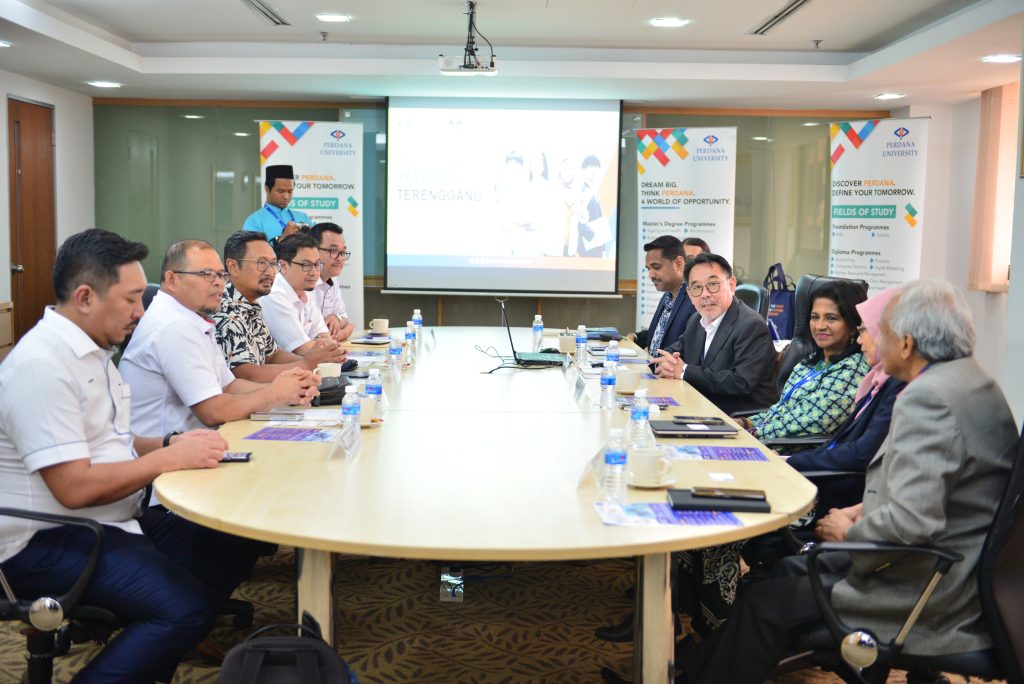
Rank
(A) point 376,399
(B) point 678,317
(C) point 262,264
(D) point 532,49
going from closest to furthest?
(A) point 376,399, (C) point 262,264, (B) point 678,317, (D) point 532,49

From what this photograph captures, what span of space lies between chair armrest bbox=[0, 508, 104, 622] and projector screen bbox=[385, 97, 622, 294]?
7046 millimetres

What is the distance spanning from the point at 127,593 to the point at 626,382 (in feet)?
6.47

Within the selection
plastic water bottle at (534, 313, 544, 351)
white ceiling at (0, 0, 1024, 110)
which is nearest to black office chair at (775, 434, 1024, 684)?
plastic water bottle at (534, 313, 544, 351)

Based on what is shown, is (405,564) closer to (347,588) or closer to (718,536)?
(347,588)

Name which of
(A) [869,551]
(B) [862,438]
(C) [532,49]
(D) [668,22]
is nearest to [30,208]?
(C) [532,49]

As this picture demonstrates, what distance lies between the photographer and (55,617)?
7.04 ft

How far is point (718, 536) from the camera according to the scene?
1.93 m

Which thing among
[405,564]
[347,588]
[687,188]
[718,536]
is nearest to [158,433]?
[347,588]

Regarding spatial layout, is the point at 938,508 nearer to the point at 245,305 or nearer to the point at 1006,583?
the point at 1006,583

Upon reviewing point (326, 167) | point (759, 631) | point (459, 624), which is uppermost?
point (326, 167)

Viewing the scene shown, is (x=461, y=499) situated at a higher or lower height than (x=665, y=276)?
lower

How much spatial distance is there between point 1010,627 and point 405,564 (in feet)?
8.40

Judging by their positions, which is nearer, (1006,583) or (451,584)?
(1006,583)

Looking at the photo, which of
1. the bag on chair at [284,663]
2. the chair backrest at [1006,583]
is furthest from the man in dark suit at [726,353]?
the bag on chair at [284,663]
